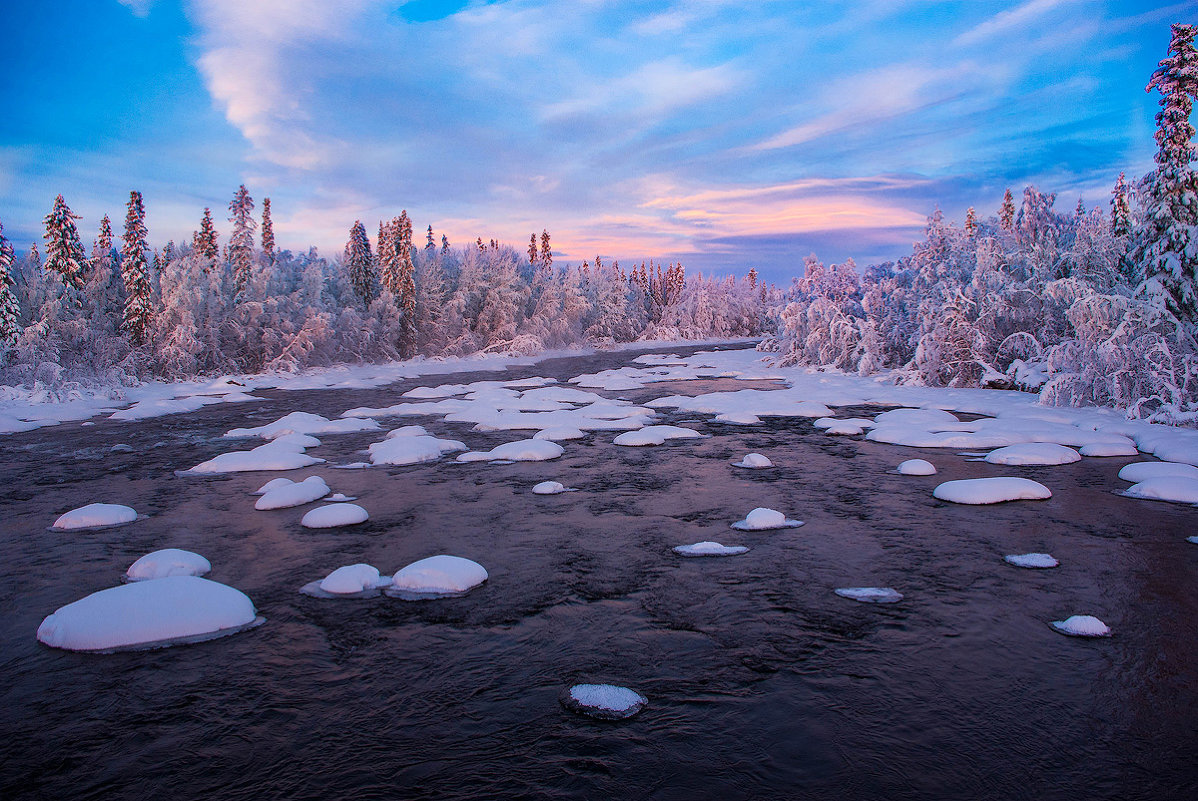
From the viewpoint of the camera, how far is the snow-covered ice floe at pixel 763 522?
9.05 m

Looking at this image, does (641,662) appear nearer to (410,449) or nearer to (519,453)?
(519,453)

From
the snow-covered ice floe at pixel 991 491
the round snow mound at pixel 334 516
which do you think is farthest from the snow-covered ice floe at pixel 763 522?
the round snow mound at pixel 334 516

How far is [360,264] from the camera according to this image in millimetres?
48312

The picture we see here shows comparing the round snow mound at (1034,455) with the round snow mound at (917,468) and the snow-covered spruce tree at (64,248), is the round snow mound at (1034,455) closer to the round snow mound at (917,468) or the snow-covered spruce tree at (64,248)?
the round snow mound at (917,468)

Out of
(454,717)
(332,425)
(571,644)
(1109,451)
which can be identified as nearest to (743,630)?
(571,644)

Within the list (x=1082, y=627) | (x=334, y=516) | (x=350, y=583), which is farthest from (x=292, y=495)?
(x=1082, y=627)

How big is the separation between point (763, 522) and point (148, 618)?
722cm

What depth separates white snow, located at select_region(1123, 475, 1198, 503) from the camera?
9.80m

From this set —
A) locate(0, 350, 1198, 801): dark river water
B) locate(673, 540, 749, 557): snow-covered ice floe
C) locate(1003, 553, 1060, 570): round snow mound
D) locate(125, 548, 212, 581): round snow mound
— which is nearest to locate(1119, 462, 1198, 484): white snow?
locate(0, 350, 1198, 801): dark river water

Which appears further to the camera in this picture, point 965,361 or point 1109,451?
point 965,361

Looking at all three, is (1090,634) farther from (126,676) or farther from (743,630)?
(126,676)

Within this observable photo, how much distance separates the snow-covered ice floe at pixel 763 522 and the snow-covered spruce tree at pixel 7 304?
27.3 metres

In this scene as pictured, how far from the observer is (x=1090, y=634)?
5824mm

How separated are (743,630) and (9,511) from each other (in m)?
11.5
